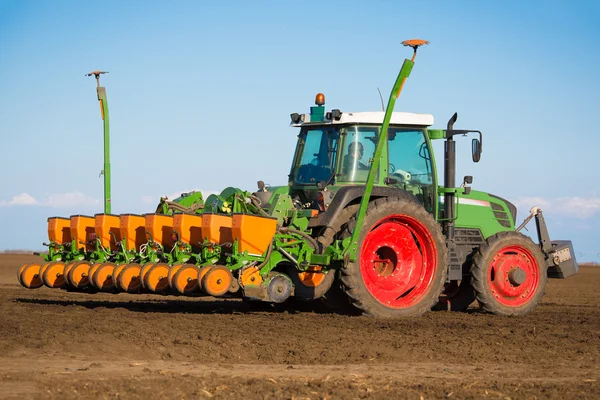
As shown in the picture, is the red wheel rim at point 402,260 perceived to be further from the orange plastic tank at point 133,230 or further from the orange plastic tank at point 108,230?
the orange plastic tank at point 108,230

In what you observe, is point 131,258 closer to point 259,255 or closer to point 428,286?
point 259,255

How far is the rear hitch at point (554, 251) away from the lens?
14.0m

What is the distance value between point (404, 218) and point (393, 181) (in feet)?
2.38

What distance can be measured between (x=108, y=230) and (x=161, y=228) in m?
1.07

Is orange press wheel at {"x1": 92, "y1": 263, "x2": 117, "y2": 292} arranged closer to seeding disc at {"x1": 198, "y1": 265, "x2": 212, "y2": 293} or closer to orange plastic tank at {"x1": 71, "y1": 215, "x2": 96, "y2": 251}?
orange plastic tank at {"x1": 71, "y1": 215, "x2": 96, "y2": 251}

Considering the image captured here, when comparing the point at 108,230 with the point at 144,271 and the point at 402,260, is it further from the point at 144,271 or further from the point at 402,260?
the point at 402,260

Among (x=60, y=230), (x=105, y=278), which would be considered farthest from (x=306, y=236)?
(x=60, y=230)

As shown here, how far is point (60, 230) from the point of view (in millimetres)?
13609

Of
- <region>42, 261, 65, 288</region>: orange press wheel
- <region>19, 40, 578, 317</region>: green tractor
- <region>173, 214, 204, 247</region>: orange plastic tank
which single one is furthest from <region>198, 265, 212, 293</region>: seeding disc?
<region>42, 261, 65, 288</region>: orange press wheel

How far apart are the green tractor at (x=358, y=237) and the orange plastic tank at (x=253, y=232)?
14 mm

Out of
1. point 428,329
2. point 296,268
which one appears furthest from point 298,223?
point 428,329

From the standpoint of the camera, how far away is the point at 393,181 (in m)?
12.6

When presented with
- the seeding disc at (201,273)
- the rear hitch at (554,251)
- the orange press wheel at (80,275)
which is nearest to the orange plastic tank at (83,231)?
the orange press wheel at (80,275)

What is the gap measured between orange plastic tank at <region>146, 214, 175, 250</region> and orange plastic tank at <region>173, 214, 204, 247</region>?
1.44 ft
